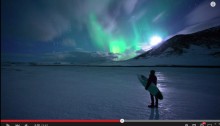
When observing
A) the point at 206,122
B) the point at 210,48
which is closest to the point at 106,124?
the point at 206,122

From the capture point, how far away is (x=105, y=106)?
5.91 meters

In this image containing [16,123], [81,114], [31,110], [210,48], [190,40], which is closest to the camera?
Result: [16,123]

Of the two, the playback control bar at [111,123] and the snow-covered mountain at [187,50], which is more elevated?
the snow-covered mountain at [187,50]

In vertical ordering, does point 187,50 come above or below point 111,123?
above

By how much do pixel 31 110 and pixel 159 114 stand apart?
4.05 metres

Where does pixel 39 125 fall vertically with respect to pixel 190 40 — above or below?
below

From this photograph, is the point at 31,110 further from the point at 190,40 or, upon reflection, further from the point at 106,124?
the point at 190,40

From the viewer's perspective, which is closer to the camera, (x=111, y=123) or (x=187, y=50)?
(x=111, y=123)

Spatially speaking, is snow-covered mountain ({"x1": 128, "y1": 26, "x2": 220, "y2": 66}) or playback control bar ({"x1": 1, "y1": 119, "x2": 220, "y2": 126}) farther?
snow-covered mountain ({"x1": 128, "y1": 26, "x2": 220, "y2": 66})

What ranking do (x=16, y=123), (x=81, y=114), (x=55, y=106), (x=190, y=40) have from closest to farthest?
1. (x=16, y=123)
2. (x=81, y=114)
3. (x=55, y=106)
4. (x=190, y=40)

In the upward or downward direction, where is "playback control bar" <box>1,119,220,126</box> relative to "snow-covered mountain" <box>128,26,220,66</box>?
downward

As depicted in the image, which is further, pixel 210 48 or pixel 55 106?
pixel 210 48

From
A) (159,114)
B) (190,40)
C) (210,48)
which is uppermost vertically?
(190,40)

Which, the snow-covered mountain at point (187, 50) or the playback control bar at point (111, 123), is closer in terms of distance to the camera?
the playback control bar at point (111, 123)
